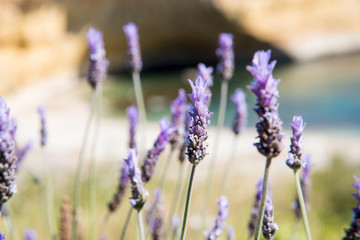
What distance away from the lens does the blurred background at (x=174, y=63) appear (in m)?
7.99

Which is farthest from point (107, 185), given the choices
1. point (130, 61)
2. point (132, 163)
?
point (132, 163)

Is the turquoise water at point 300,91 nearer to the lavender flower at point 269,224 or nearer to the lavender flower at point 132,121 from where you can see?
the lavender flower at point 132,121

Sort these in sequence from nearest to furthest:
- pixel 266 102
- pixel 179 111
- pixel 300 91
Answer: pixel 266 102
pixel 179 111
pixel 300 91

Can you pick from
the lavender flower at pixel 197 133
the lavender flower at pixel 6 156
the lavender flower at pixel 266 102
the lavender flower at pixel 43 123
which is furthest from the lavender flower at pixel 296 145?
the lavender flower at pixel 43 123

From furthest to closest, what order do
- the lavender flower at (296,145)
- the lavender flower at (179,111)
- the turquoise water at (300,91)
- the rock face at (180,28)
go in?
the rock face at (180,28)
the turquoise water at (300,91)
the lavender flower at (179,111)
the lavender flower at (296,145)

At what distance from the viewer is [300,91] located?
Result: 1193cm

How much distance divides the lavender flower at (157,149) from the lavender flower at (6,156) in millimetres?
452

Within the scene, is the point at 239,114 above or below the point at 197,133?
above

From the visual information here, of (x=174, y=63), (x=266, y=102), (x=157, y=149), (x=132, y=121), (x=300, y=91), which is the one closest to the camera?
(x=266, y=102)

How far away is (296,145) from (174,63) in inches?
587

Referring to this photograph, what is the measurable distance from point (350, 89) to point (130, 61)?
402 inches

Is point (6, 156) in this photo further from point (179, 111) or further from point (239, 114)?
point (239, 114)

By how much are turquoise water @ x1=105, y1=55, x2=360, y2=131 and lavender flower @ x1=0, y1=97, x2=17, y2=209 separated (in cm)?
864

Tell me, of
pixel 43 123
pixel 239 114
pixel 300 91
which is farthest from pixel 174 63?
pixel 43 123
